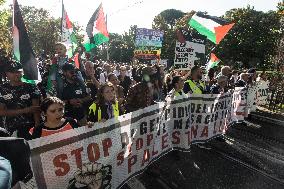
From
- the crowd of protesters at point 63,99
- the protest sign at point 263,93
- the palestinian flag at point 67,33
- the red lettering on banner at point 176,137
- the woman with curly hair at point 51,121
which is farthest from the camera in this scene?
the protest sign at point 263,93

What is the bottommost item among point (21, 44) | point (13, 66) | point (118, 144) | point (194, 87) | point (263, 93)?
point (263, 93)

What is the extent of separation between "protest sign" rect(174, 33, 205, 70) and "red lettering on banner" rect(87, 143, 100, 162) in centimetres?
583

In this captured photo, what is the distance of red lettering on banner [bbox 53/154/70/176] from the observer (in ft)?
13.6

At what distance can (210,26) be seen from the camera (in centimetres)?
1070

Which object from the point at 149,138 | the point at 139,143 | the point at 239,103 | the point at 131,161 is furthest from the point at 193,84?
the point at 131,161

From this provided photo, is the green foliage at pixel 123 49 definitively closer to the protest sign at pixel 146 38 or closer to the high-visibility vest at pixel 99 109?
the protest sign at pixel 146 38

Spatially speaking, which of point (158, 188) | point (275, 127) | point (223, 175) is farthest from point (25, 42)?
point (275, 127)

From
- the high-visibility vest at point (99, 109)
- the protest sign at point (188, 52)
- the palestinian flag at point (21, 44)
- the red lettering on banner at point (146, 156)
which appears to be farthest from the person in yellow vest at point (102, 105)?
the protest sign at point (188, 52)

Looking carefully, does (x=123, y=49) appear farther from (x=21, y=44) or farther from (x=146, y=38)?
(x=21, y=44)

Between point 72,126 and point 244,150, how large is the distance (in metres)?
5.11

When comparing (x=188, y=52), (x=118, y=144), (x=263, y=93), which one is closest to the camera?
(x=118, y=144)

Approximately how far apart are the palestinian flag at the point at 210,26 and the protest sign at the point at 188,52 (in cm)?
78

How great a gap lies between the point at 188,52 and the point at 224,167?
13.1 feet

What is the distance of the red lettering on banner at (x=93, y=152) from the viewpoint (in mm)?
4570
